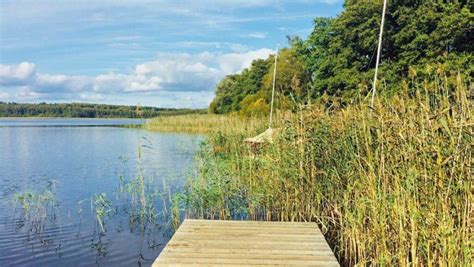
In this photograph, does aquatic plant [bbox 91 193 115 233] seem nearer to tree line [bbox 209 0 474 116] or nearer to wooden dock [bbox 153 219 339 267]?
wooden dock [bbox 153 219 339 267]

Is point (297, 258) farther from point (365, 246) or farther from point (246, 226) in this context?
point (246, 226)

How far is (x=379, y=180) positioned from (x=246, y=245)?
51.6 inches

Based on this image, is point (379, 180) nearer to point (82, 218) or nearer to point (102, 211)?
point (102, 211)

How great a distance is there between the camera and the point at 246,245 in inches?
161

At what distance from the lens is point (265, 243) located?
4180 mm

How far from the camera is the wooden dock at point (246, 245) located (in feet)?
12.0

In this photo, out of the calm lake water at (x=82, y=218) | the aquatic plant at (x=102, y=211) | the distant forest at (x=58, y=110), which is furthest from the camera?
the distant forest at (x=58, y=110)

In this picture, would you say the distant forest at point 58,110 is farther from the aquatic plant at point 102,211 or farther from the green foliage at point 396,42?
the aquatic plant at point 102,211

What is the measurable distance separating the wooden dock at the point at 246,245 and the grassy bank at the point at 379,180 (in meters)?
0.44

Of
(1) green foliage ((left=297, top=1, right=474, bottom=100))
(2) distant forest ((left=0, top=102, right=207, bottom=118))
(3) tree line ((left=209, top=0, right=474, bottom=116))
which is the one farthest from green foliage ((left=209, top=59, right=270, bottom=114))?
(2) distant forest ((left=0, top=102, right=207, bottom=118))

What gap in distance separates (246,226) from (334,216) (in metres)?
1.12

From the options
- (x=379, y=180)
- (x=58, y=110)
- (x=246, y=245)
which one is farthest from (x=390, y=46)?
(x=58, y=110)

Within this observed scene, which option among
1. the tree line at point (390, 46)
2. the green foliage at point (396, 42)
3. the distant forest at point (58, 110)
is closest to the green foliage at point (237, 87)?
the tree line at point (390, 46)

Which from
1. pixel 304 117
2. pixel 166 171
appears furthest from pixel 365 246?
pixel 166 171
